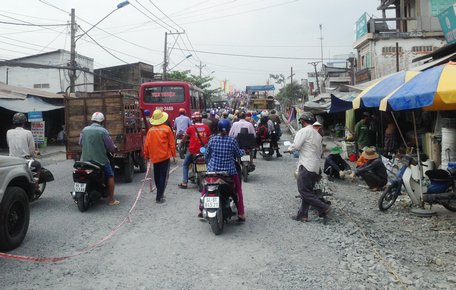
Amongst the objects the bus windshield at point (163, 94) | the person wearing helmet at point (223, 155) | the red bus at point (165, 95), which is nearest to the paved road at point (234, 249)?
the person wearing helmet at point (223, 155)

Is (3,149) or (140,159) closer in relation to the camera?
(140,159)

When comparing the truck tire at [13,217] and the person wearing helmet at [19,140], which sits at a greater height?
the person wearing helmet at [19,140]

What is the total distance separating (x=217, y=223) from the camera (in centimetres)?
568

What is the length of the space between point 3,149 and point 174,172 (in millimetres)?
10829

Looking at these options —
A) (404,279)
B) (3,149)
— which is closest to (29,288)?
(404,279)

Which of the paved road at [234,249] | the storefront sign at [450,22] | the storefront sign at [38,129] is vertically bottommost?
the paved road at [234,249]

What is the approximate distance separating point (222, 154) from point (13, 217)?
2.84m

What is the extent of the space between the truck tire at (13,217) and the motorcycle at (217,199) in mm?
2346

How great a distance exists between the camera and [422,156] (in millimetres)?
7461

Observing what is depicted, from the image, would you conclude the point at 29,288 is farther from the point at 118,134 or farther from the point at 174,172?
the point at 174,172

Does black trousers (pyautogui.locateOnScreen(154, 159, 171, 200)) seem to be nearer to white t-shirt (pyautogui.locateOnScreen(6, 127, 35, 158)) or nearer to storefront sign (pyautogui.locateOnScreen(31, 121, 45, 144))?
white t-shirt (pyautogui.locateOnScreen(6, 127, 35, 158))

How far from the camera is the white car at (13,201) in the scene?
16.1 feet

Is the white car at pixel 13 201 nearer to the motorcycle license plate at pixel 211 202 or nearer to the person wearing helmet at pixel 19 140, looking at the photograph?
the person wearing helmet at pixel 19 140

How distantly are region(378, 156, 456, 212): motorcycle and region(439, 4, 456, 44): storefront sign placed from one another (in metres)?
6.70
